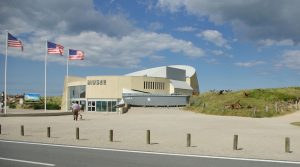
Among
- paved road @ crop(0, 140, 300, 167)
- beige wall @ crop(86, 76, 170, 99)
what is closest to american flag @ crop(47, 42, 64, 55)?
beige wall @ crop(86, 76, 170, 99)

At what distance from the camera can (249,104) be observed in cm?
5191

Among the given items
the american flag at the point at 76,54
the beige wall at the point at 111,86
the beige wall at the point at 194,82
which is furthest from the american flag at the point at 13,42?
the beige wall at the point at 194,82

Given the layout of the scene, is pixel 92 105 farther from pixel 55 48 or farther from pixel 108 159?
pixel 108 159

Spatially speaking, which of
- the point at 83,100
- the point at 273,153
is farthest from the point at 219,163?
the point at 83,100

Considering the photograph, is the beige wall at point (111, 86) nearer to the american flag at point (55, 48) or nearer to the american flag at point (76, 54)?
the american flag at point (76, 54)

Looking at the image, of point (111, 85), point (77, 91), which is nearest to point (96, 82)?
point (111, 85)

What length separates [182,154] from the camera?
1484cm

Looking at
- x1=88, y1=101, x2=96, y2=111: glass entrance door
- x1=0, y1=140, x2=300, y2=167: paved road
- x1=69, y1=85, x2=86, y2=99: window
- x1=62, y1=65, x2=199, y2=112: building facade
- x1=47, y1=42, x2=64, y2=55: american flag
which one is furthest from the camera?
x1=69, y1=85, x2=86, y2=99: window

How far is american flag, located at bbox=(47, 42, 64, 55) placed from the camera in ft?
172

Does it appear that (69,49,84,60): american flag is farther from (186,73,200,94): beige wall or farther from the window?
(186,73,200,94): beige wall

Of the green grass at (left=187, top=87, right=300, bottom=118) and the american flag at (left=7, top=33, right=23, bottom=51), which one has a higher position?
the american flag at (left=7, top=33, right=23, bottom=51)

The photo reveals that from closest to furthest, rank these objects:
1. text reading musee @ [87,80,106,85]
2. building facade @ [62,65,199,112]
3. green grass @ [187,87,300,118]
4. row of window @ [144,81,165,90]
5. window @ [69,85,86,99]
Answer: green grass @ [187,87,300,118]
building facade @ [62,65,199,112]
text reading musee @ [87,80,106,85]
row of window @ [144,81,165,90]
window @ [69,85,86,99]

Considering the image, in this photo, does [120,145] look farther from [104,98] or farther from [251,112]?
[104,98]

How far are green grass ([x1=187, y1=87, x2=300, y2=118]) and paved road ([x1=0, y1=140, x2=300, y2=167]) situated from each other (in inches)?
1272
